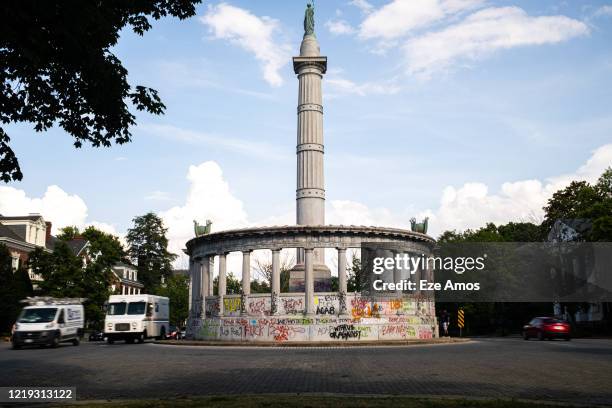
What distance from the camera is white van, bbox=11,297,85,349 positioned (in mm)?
29609

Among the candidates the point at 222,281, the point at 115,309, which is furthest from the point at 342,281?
the point at 115,309

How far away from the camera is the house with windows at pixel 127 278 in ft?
277

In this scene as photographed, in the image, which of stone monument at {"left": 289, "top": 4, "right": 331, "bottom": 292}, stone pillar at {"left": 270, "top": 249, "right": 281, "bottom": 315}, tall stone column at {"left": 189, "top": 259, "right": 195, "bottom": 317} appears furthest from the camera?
tall stone column at {"left": 189, "top": 259, "right": 195, "bottom": 317}

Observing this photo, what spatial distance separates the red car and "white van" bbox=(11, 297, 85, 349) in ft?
84.6

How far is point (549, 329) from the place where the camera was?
35.4m

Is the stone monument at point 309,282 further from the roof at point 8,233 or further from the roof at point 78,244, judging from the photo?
the roof at point 78,244

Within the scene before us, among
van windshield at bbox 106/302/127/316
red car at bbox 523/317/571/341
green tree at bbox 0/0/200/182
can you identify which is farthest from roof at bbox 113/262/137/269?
green tree at bbox 0/0/200/182

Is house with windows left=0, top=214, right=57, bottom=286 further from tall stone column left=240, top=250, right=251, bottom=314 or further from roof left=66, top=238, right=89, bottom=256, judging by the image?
tall stone column left=240, top=250, right=251, bottom=314

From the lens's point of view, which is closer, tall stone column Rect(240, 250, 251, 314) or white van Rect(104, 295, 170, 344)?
white van Rect(104, 295, 170, 344)

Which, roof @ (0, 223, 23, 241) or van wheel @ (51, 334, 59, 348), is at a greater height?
roof @ (0, 223, 23, 241)

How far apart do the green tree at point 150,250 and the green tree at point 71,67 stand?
85119mm

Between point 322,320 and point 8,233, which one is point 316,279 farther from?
point 8,233

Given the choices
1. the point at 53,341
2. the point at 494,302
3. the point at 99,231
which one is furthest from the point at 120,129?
the point at 99,231

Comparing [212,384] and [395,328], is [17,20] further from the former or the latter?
[395,328]
